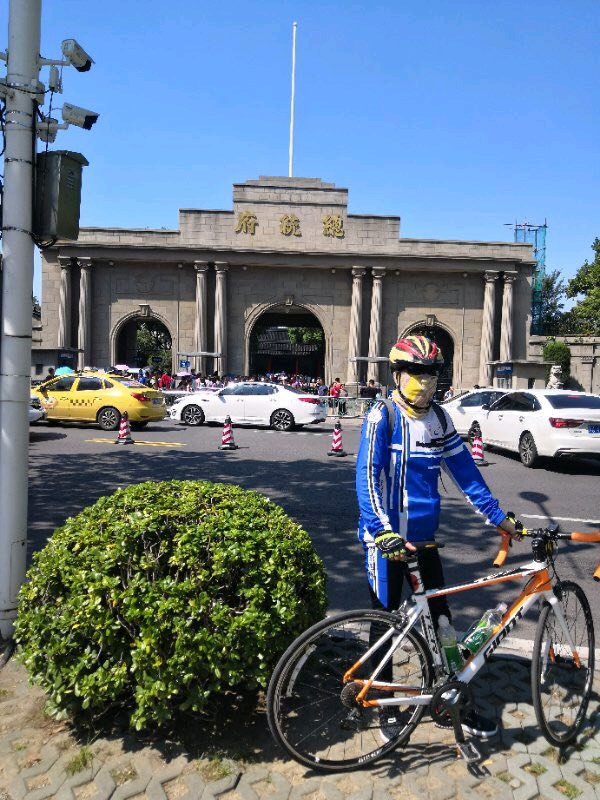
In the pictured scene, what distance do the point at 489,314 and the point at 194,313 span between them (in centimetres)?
1613

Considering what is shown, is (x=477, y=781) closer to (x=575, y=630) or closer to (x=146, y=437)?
(x=575, y=630)

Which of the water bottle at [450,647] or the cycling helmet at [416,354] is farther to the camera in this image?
the cycling helmet at [416,354]

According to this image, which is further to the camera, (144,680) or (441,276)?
(441,276)

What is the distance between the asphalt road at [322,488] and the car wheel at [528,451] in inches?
9.3

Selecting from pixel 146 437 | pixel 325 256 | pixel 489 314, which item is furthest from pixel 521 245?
pixel 146 437

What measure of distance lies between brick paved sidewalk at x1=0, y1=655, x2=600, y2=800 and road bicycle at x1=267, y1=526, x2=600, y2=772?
9cm

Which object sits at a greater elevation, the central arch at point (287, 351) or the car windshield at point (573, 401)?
the central arch at point (287, 351)

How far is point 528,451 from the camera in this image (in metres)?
12.4

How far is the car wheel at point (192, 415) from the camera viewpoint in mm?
19828

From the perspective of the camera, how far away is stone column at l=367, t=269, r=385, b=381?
33.2 meters

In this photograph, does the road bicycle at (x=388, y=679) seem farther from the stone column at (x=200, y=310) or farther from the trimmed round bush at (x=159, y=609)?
the stone column at (x=200, y=310)

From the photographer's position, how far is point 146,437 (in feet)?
52.1

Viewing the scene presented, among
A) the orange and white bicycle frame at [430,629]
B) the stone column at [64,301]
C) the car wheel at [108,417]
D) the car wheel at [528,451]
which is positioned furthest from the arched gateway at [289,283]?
the orange and white bicycle frame at [430,629]

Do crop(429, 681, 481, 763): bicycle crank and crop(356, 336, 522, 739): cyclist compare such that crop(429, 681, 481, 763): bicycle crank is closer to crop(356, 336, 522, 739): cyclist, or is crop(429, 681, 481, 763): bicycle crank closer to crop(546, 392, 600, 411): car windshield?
crop(356, 336, 522, 739): cyclist
